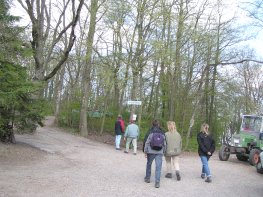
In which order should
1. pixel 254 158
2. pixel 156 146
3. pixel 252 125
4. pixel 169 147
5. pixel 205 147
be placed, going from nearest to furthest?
pixel 156 146
pixel 169 147
pixel 205 147
pixel 254 158
pixel 252 125

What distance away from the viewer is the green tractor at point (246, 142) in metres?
20.3

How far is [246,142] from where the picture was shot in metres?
20.7

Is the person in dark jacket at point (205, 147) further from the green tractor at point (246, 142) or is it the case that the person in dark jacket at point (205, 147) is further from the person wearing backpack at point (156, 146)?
the green tractor at point (246, 142)

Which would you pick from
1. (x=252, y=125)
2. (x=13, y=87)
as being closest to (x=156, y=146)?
(x=13, y=87)

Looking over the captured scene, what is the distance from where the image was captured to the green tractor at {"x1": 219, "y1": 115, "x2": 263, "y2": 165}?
20.3m

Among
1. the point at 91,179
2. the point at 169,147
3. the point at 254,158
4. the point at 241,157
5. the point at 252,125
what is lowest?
the point at 91,179

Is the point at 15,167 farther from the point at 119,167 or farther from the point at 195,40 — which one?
the point at 195,40

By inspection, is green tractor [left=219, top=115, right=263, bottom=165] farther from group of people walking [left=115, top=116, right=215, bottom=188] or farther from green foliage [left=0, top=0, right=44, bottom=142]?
green foliage [left=0, top=0, right=44, bottom=142]

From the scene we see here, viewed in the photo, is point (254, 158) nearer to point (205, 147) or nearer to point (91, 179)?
point (205, 147)

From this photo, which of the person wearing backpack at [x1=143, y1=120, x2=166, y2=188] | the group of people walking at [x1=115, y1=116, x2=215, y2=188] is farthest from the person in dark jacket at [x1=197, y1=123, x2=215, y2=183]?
the person wearing backpack at [x1=143, y1=120, x2=166, y2=188]

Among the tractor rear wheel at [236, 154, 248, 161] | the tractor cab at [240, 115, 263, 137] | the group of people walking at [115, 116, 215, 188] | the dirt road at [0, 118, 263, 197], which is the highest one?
the tractor cab at [240, 115, 263, 137]

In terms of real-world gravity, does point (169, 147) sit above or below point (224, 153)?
above

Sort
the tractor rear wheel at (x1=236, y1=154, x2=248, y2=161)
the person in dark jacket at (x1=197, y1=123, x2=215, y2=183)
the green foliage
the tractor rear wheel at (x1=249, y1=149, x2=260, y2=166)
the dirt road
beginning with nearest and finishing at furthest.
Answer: the dirt road → the person in dark jacket at (x1=197, y1=123, x2=215, y2=183) → the green foliage → the tractor rear wheel at (x1=249, y1=149, x2=260, y2=166) → the tractor rear wheel at (x1=236, y1=154, x2=248, y2=161)

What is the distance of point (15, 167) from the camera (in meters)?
12.1
